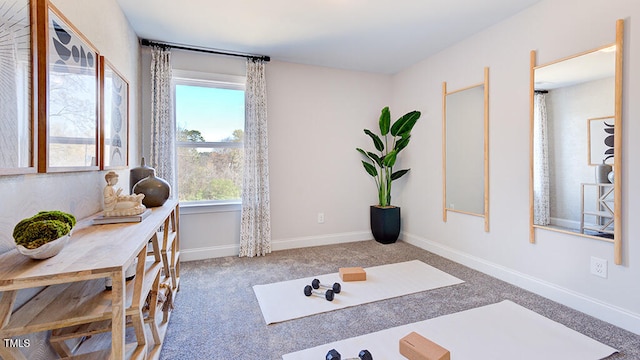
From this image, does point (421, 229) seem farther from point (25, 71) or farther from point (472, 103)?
point (25, 71)

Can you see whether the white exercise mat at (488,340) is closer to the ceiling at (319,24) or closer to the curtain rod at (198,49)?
the ceiling at (319,24)

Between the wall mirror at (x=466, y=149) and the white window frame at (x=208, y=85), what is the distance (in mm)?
2449

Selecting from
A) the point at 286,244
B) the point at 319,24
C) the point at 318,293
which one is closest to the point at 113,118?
the point at 319,24

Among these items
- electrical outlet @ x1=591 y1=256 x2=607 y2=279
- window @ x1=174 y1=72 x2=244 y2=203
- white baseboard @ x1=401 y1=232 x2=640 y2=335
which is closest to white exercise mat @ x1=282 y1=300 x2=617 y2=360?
white baseboard @ x1=401 y1=232 x2=640 y2=335

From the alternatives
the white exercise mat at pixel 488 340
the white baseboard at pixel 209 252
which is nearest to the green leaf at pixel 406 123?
the white exercise mat at pixel 488 340

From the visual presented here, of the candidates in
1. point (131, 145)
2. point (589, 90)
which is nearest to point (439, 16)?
point (589, 90)

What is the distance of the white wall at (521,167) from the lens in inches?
71.8

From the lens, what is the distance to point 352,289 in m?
2.42

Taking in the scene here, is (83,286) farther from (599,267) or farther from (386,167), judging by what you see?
(386,167)

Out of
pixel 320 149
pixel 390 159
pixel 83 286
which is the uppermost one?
pixel 320 149

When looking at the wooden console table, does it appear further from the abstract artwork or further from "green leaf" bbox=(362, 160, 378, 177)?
"green leaf" bbox=(362, 160, 378, 177)

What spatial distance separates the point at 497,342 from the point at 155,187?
95.7 inches

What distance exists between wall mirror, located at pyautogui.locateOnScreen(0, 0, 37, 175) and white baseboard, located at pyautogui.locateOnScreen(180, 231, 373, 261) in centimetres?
227

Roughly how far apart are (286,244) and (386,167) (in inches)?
66.8
